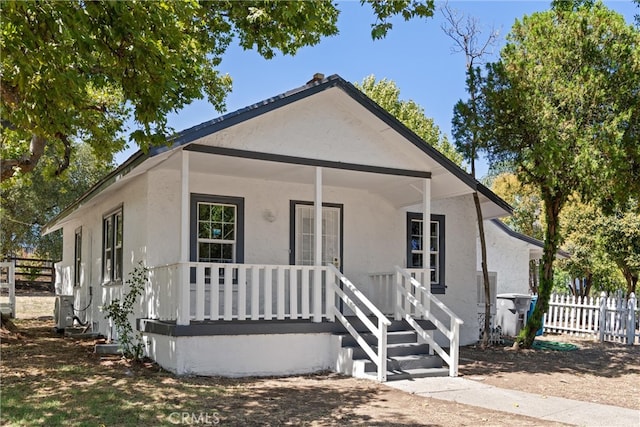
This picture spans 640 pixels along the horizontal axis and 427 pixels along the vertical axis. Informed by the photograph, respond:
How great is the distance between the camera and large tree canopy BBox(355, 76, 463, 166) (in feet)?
102

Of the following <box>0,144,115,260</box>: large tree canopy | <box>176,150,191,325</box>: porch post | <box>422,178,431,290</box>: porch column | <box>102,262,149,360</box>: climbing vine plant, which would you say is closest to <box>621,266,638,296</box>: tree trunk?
<box>422,178,431,290</box>: porch column

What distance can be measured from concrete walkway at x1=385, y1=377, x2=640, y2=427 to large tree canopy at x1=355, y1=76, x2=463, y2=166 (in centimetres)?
2194

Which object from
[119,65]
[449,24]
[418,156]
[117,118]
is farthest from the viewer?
[117,118]

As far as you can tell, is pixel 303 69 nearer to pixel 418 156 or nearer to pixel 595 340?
pixel 418 156

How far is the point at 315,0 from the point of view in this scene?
10.2 m

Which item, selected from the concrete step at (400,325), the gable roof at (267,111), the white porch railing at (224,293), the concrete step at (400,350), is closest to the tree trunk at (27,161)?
the gable roof at (267,111)

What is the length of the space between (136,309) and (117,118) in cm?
683

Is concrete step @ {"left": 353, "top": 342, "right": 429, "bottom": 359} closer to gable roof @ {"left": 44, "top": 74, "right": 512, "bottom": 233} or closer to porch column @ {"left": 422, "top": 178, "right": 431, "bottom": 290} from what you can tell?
porch column @ {"left": 422, "top": 178, "right": 431, "bottom": 290}

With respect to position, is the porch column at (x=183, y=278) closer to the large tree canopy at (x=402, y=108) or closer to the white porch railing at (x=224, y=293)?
the white porch railing at (x=224, y=293)

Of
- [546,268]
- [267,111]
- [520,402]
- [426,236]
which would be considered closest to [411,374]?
[520,402]

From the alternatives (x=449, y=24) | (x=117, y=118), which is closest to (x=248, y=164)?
(x=449, y=24)

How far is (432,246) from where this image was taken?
48.1 feet

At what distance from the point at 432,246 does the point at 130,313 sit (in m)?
7.10

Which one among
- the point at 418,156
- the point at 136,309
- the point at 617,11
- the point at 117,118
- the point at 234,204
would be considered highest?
the point at 617,11
